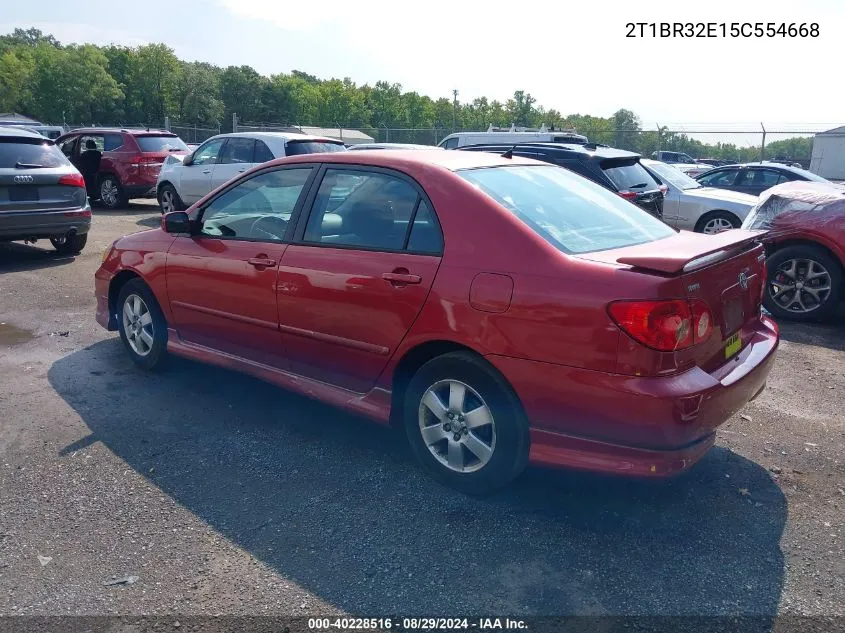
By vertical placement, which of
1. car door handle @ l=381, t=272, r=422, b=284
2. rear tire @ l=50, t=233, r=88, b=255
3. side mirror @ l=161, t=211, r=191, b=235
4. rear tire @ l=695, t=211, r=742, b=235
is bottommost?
rear tire @ l=50, t=233, r=88, b=255

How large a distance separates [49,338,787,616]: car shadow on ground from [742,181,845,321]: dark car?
145 inches

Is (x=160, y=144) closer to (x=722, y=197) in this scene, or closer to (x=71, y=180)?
(x=71, y=180)

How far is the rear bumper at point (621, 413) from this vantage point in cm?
291

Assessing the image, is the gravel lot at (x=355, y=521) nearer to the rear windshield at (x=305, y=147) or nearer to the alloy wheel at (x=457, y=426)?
the alloy wheel at (x=457, y=426)

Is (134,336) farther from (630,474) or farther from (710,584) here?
(710,584)

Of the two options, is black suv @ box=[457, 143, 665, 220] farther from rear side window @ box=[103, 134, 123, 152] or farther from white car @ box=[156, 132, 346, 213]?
rear side window @ box=[103, 134, 123, 152]

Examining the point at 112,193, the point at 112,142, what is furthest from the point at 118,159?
the point at 112,193

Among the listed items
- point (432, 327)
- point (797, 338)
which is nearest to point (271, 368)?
point (432, 327)

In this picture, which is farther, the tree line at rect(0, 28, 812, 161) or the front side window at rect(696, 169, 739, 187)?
the tree line at rect(0, 28, 812, 161)

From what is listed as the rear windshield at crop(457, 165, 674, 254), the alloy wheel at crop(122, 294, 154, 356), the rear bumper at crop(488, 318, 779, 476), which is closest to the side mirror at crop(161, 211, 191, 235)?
the alloy wheel at crop(122, 294, 154, 356)

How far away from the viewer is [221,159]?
13234 millimetres

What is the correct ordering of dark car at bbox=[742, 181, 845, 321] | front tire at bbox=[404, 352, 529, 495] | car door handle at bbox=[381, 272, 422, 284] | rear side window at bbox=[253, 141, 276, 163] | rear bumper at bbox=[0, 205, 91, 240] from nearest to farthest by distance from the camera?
front tire at bbox=[404, 352, 529, 495] < car door handle at bbox=[381, 272, 422, 284] < dark car at bbox=[742, 181, 845, 321] < rear bumper at bbox=[0, 205, 91, 240] < rear side window at bbox=[253, 141, 276, 163]

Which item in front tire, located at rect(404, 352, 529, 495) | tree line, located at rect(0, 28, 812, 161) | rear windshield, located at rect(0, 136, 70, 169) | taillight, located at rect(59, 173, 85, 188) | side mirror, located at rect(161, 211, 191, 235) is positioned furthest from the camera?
tree line, located at rect(0, 28, 812, 161)

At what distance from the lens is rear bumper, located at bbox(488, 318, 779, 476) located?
291 centimetres
